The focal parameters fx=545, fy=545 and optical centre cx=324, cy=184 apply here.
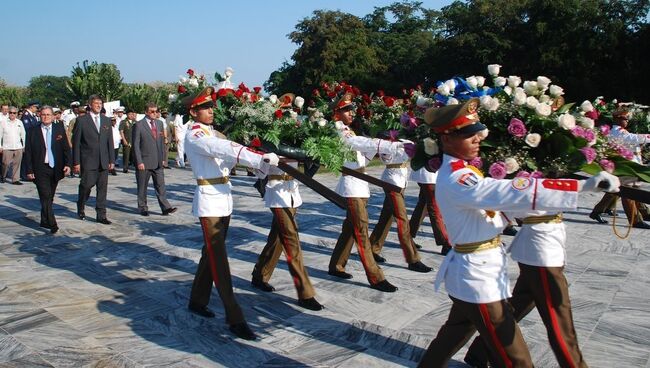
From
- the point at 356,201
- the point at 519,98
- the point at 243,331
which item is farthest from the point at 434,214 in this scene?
the point at 519,98

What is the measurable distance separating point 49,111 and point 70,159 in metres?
0.82

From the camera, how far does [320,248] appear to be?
7844mm

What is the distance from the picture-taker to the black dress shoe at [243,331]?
183 inches

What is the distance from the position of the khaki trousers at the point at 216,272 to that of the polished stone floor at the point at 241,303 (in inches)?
8.1

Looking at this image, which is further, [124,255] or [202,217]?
[124,255]

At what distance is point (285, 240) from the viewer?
5.57 m

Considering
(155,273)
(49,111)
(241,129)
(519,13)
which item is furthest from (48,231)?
(519,13)

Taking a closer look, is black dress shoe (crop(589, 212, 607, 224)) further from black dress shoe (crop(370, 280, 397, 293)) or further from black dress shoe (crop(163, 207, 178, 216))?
black dress shoe (crop(163, 207, 178, 216))

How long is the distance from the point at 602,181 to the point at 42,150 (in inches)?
323

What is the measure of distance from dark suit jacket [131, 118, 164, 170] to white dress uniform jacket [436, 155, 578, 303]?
25.6ft

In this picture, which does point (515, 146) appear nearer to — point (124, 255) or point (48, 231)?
point (124, 255)

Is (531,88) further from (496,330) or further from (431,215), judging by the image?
(431,215)

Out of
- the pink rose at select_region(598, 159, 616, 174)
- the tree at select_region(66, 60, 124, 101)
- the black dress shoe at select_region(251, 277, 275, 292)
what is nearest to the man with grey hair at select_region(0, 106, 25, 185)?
the black dress shoe at select_region(251, 277, 275, 292)

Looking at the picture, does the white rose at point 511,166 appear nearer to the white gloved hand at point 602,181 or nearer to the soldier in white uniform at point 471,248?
the soldier in white uniform at point 471,248
